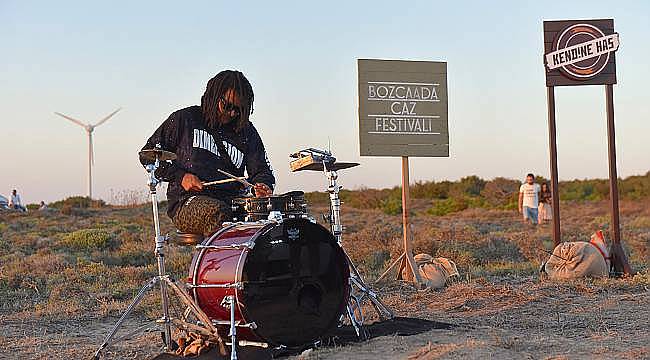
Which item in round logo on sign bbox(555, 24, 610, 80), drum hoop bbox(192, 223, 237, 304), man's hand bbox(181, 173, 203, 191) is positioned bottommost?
drum hoop bbox(192, 223, 237, 304)

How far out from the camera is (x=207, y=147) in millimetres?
5988

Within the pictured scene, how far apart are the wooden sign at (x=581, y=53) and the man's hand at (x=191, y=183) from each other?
5567 millimetres

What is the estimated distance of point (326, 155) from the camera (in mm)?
5977

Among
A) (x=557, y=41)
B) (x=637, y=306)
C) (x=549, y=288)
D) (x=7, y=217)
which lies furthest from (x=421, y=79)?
(x=7, y=217)

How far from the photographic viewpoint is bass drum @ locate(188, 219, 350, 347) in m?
5.07

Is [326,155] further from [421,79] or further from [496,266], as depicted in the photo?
[496,266]

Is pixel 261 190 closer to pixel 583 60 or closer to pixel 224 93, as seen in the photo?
pixel 224 93

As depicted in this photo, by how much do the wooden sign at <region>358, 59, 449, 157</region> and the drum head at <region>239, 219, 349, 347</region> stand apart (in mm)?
3629

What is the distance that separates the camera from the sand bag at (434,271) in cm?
896

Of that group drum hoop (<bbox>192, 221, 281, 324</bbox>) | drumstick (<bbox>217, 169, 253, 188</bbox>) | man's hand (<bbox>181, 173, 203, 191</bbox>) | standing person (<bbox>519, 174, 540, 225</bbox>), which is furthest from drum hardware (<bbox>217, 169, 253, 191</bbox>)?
standing person (<bbox>519, 174, 540, 225</bbox>)

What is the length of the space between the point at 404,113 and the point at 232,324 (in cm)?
483

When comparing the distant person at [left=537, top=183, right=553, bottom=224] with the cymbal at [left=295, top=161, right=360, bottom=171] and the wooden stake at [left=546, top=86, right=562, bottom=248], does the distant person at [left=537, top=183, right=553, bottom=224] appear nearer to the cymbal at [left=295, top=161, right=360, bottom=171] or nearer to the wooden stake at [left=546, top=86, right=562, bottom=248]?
the wooden stake at [left=546, top=86, right=562, bottom=248]

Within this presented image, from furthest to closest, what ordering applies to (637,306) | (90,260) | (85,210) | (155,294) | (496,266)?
(85,210) < (90,260) < (496,266) < (155,294) < (637,306)

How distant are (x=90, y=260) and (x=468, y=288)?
23.4 ft
